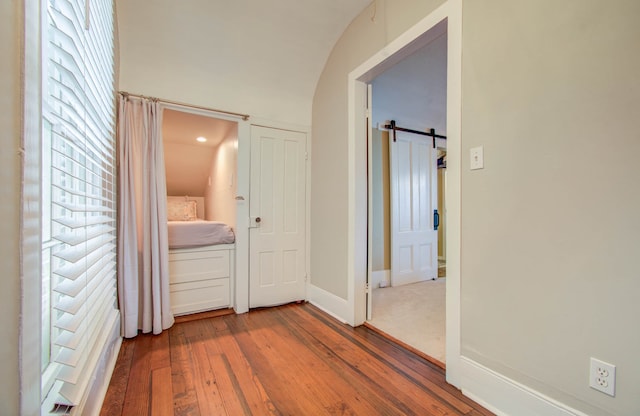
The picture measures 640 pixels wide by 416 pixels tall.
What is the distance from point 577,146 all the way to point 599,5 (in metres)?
0.56

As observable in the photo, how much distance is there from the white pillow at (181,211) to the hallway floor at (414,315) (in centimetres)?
276

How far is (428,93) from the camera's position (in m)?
3.42

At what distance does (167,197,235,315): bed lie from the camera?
265 cm

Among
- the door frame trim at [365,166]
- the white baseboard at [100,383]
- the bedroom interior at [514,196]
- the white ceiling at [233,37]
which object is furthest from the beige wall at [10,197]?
the white ceiling at [233,37]

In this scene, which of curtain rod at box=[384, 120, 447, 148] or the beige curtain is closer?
the beige curtain

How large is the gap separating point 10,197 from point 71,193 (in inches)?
18.4

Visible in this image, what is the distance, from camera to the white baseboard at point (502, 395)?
1.24 meters

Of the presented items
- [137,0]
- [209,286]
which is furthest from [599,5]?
[209,286]

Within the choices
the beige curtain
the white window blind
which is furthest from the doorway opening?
the white window blind

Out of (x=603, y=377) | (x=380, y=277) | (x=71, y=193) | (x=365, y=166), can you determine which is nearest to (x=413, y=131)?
(x=365, y=166)

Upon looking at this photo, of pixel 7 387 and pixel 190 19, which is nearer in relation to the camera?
pixel 7 387

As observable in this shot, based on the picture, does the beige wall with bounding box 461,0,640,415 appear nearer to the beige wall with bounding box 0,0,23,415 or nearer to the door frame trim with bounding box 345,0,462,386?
the door frame trim with bounding box 345,0,462,386

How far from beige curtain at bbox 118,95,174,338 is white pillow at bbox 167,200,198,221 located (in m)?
1.58

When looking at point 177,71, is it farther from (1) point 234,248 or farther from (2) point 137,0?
(1) point 234,248
